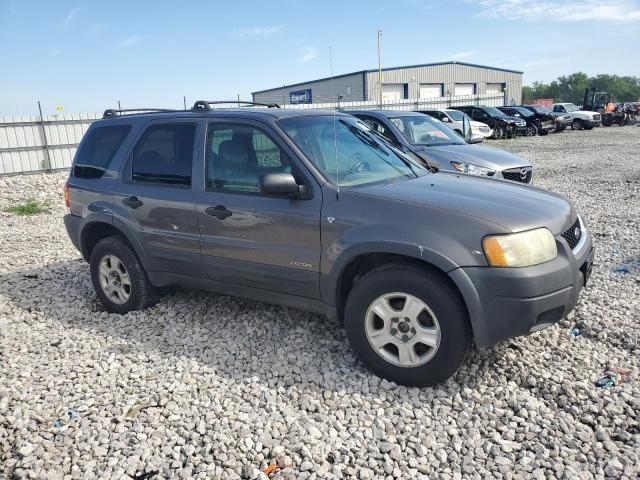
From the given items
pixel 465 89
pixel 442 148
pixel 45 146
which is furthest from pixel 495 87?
pixel 442 148

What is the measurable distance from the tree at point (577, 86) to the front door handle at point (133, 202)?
122m

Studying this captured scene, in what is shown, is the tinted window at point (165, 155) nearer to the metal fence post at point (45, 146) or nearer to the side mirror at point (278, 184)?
the side mirror at point (278, 184)

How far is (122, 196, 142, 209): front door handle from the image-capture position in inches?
181

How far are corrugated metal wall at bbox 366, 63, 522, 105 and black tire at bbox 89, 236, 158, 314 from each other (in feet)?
125

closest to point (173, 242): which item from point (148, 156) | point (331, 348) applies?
point (148, 156)

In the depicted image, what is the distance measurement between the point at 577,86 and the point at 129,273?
133 m

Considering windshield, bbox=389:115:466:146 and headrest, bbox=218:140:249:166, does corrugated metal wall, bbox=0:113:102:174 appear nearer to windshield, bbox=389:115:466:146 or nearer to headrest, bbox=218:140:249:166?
windshield, bbox=389:115:466:146

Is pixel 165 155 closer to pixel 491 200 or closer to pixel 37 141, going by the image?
pixel 491 200

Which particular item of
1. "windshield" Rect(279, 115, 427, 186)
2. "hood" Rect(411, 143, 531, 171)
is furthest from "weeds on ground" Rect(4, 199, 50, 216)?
"windshield" Rect(279, 115, 427, 186)

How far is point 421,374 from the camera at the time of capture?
337cm

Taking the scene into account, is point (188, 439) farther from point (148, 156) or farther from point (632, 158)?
point (632, 158)

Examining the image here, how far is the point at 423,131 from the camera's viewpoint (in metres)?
8.94

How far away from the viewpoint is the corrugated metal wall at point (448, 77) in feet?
151

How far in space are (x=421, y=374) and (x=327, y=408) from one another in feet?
2.09
